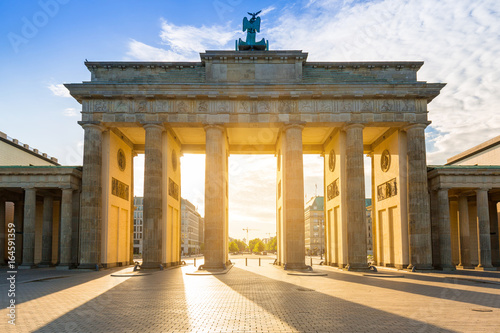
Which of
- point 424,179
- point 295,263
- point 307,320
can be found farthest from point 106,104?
point 307,320

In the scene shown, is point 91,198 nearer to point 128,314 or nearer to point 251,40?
point 251,40

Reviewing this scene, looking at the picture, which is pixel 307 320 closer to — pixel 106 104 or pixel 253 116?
pixel 253 116

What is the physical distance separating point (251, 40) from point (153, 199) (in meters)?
19.3

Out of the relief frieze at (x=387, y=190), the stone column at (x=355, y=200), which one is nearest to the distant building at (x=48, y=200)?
the stone column at (x=355, y=200)

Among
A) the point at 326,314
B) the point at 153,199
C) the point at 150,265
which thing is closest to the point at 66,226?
the point at 153,199

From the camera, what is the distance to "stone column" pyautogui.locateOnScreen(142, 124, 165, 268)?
128 ft

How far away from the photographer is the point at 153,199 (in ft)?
130

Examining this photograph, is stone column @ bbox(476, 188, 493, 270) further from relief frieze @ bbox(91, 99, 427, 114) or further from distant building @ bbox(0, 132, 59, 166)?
distant building @ bbox(0, 132, 59, 166)

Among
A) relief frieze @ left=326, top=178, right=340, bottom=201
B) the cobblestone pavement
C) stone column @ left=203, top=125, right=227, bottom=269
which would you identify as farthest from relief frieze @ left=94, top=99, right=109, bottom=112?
relief frieze @ left=326, top=178, right=340, bottom=201

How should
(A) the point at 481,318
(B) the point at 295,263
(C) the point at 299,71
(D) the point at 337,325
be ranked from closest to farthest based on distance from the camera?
(D) the point at 337,325 < (A) the point at 481,318 < (B) the point at 295,263 < (C) the point at 299,71

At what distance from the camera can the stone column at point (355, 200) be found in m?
38.8

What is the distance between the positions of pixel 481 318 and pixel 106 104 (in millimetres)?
35826

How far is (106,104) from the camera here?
135 ft

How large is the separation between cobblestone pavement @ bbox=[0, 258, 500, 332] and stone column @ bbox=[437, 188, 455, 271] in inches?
667
